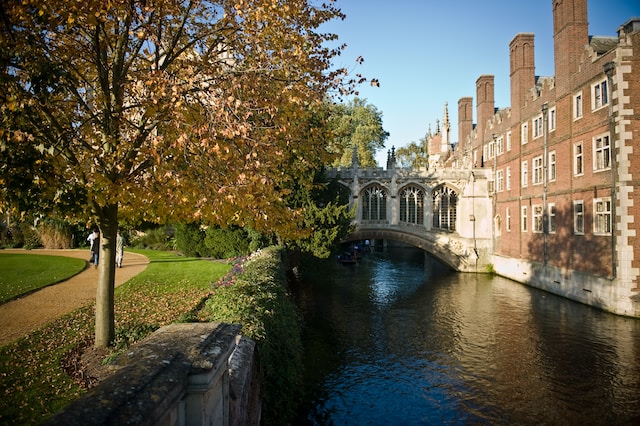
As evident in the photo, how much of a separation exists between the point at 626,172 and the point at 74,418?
2219 cm

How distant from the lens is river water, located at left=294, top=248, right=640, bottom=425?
10.1 meters

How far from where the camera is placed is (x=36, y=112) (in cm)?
674

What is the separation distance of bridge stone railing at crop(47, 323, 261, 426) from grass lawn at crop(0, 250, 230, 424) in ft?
12.6

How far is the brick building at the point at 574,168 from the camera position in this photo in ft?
60.2

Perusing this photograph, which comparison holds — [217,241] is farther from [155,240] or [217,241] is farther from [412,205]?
[412,205]

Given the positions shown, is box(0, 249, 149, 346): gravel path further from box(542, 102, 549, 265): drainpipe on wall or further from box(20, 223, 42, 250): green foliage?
box(542, 102, 549, 265): drainpipe on wall

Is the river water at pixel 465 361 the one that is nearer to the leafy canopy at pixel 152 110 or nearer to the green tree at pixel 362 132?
the leafy canopy at pixel 152 110

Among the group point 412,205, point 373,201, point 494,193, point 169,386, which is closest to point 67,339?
point 169,386

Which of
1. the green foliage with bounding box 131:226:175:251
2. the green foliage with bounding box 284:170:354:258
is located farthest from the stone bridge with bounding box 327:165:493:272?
the green foliage with bounding box 131:226:175:251

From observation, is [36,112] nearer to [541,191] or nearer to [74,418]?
[74,418]

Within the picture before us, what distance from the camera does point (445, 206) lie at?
121 feet

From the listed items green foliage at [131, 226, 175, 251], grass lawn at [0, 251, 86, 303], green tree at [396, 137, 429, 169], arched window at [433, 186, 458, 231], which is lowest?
grass lawn at [0, 251, 86, 303]

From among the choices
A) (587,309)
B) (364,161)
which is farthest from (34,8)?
(364,161)

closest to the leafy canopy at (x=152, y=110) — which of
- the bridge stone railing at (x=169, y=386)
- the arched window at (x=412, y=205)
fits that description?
the bridge stone railing at (x=169, y=386)
